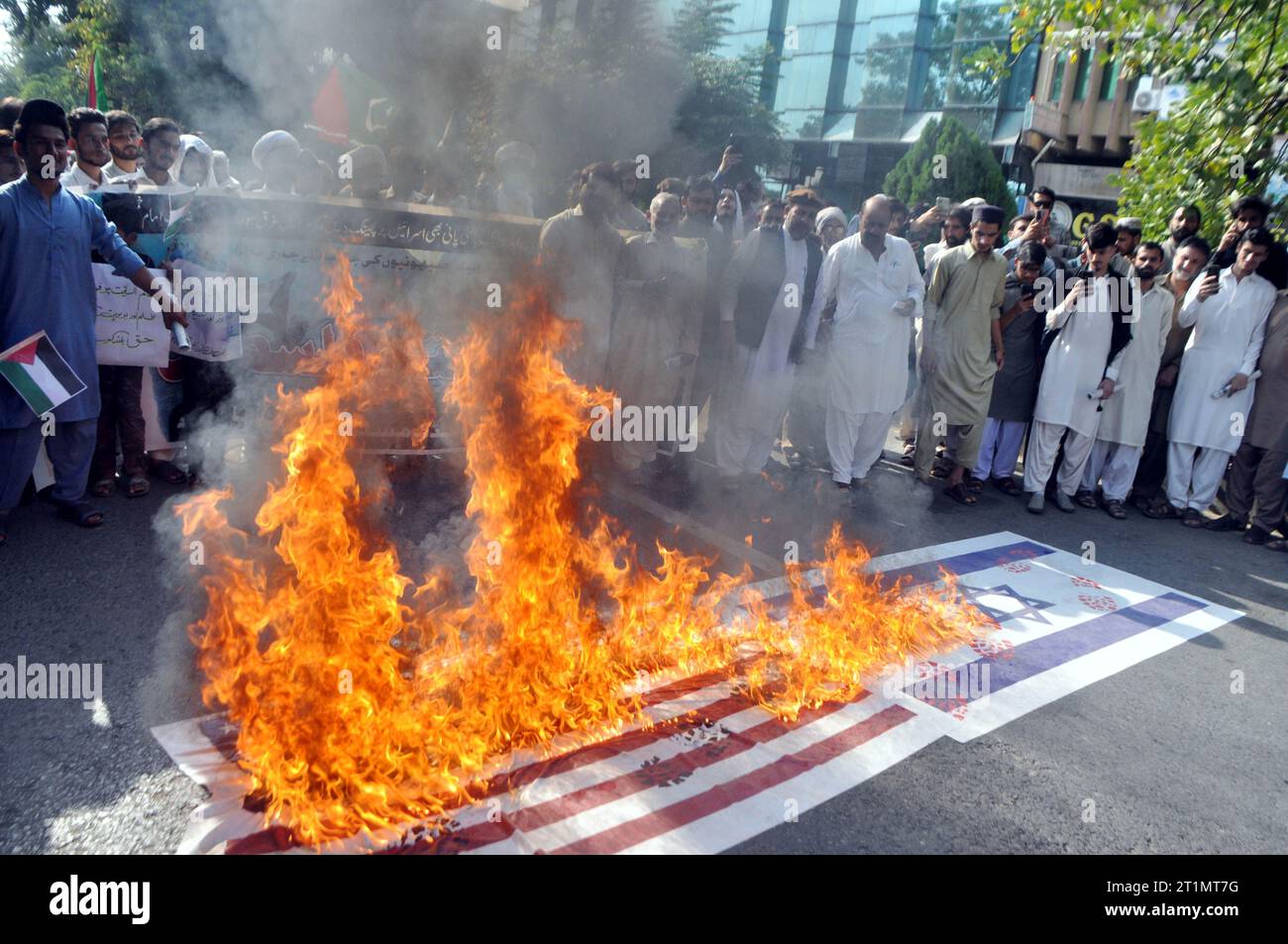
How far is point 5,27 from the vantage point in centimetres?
2123

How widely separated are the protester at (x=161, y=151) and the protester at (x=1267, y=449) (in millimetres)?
8671

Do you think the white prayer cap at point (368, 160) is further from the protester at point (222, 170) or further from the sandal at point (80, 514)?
the sandal at point (80, 514)

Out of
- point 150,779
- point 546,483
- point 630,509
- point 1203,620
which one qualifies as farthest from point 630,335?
point 150,779

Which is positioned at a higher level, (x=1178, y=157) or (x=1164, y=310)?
(x=1178, y=157)

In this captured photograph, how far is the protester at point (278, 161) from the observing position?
20.4 ft

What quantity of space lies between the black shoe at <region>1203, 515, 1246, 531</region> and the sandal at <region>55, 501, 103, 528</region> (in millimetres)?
8463

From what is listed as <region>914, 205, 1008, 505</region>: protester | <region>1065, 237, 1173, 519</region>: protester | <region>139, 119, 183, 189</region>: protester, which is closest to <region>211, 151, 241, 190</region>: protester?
<region>139, 119, 183, 189</region>: protester

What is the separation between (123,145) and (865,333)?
5689 mm

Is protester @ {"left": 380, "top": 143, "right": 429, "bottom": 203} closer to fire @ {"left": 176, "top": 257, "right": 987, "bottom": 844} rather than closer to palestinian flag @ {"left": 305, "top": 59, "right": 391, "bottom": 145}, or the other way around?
palestinian flag @ {"left": 305, "top": 59, "right": 391, "bottom": 145}

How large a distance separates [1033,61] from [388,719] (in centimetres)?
2903

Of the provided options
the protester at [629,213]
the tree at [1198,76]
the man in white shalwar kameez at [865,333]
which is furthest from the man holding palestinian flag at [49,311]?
the tree at [1198,76]

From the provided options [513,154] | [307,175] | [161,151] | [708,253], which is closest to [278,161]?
[307,175]

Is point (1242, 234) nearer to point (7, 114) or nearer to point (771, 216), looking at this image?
point (771, 216)

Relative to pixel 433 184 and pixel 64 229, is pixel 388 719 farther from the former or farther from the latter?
pixel 433 184
